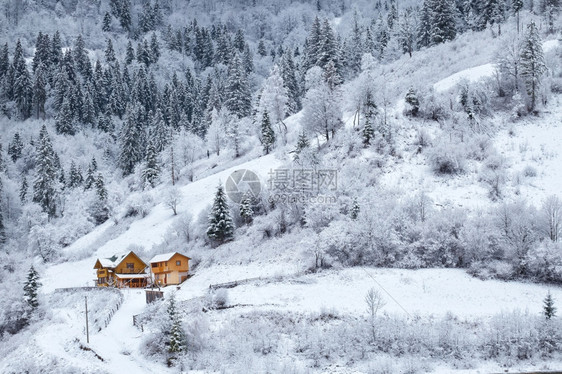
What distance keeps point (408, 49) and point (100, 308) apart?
221ft

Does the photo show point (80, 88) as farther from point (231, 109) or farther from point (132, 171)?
point (231, 109)

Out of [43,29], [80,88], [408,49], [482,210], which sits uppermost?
[43,29]

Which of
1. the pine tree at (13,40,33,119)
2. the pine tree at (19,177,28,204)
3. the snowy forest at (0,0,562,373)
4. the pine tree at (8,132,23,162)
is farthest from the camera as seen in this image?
the pine tree at (13,40,33,119)

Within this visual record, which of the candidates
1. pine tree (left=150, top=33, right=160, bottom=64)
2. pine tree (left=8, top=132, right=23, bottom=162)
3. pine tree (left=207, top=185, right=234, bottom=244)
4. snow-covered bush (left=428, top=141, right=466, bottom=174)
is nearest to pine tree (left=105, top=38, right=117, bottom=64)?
pine tree (left=150, top=33, right=160, bottom=64)

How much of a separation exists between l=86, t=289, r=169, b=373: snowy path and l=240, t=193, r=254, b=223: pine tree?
1494 centimetres

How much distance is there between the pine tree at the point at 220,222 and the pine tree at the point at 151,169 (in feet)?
101

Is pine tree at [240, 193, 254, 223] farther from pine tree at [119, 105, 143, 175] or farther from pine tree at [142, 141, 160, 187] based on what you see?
pine tree at [119, 105, 143, 175]

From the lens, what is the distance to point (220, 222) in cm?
4672

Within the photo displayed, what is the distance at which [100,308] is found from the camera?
3947 cm

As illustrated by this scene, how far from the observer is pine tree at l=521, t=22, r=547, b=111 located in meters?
45.2

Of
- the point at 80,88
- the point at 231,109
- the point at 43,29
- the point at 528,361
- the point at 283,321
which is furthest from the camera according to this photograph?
the point at 43,29

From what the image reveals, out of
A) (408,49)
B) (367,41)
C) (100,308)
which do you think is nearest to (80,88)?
(367,41)

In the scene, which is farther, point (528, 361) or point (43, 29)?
point (43, 29)

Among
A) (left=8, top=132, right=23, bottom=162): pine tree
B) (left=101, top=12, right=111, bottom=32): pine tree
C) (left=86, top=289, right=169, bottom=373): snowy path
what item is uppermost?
(left=101, top=12, right=111, bottom=32): pine tree
